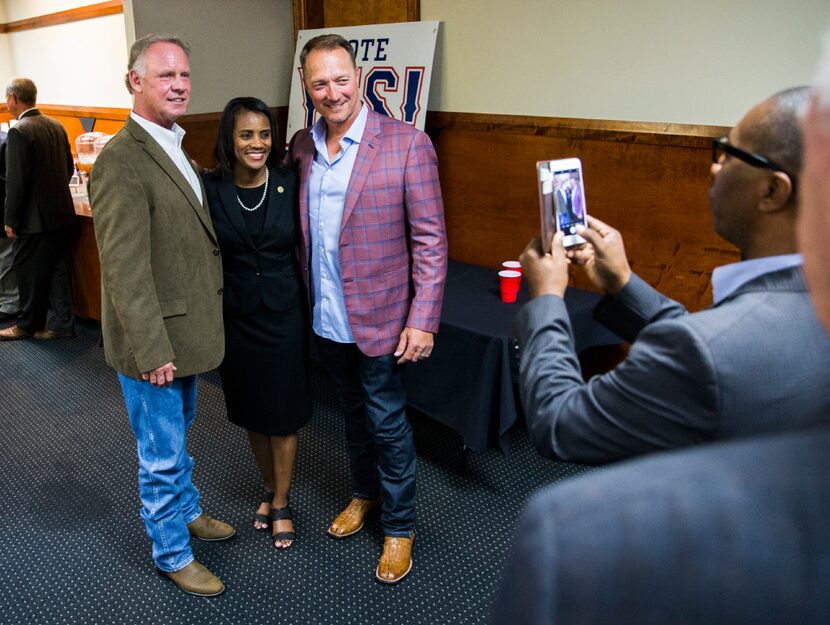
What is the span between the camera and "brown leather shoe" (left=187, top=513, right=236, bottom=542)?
229cm

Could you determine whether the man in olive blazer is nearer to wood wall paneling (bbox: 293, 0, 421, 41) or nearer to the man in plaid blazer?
the man in plaid blazer

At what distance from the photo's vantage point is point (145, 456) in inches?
76.9

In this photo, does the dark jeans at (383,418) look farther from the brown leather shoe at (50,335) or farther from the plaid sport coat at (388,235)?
the brown leather shoe at (50,335)

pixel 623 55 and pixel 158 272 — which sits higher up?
pixel 623 55

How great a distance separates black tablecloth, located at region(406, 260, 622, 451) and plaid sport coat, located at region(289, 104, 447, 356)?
0.53 metres

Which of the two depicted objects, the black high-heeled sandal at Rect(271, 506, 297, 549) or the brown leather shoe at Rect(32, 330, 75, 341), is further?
the brown leather shoe at Rect(32, 330, 75, 341)

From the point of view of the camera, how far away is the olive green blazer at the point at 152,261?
1690mm

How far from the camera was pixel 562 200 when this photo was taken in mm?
1294

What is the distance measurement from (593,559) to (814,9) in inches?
105

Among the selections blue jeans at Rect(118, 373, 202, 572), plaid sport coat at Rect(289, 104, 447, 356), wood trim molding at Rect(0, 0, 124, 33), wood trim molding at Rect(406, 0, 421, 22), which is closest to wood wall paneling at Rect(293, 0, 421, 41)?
wood trim molding at Rect(406, 0, 421, 22)

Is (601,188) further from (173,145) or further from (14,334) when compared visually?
(14,334)

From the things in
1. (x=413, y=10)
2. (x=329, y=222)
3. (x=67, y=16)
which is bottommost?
(x=329, y=222)

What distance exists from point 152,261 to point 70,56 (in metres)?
3.72

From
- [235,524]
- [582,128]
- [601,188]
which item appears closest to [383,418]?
[235,524]
